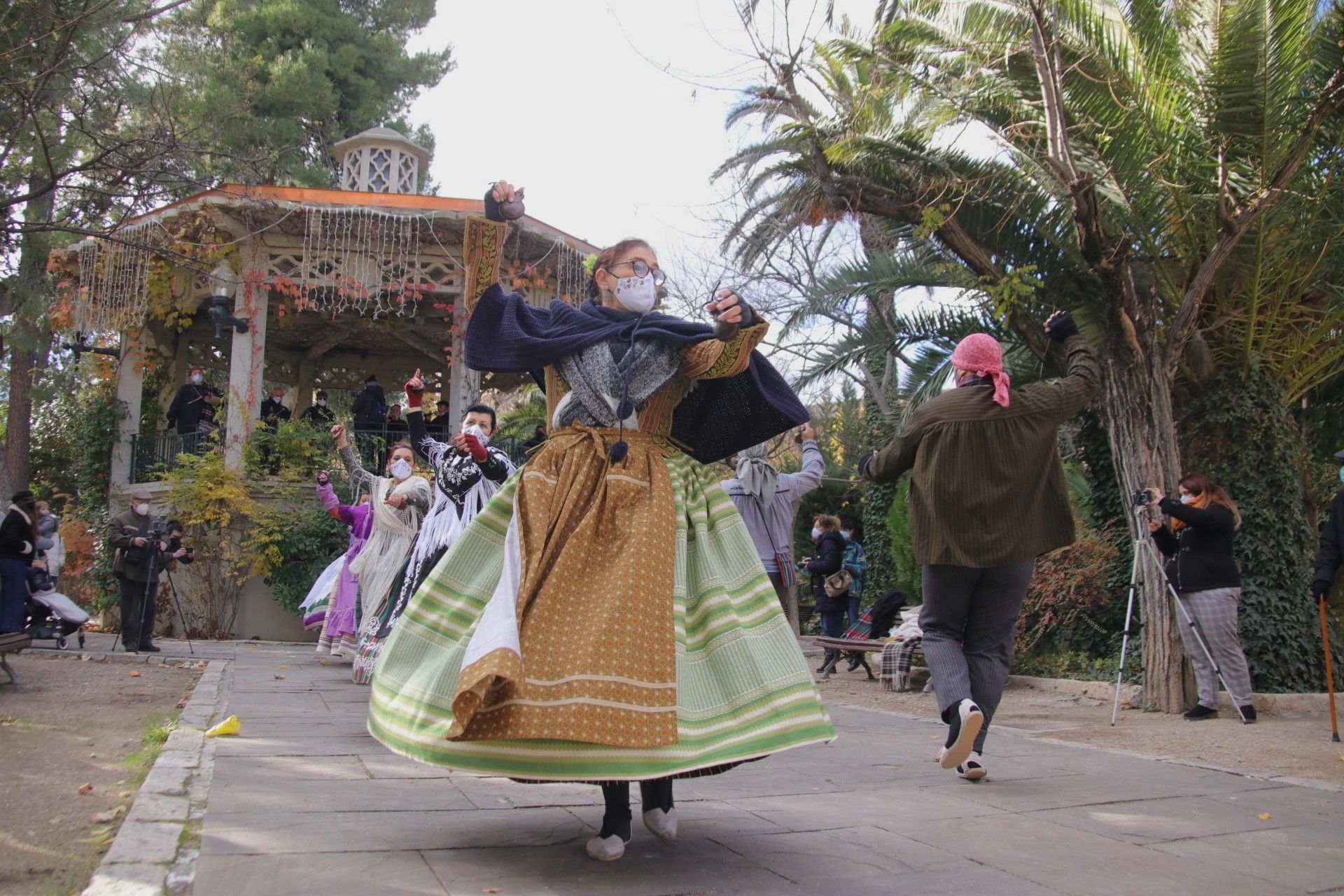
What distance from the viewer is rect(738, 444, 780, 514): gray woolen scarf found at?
8.29 m

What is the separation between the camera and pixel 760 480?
837cm

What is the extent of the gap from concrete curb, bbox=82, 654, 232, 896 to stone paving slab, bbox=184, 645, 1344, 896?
7cm

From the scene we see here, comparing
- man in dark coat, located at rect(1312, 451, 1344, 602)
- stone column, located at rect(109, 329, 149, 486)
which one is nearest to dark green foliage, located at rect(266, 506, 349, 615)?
stone column, located at rect(109, 329, 149, 486)

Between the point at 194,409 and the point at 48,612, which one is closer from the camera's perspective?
the point at 48,612

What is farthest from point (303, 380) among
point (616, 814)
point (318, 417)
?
point (616, 814)

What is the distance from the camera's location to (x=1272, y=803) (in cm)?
417

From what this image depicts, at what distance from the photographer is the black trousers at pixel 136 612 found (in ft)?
39.1

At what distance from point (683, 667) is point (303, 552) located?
43.3 feet

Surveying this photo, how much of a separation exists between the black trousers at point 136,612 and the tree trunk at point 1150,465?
9.54 m

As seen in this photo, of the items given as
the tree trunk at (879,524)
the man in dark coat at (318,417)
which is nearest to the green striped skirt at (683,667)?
the tree trunk at (879,524)

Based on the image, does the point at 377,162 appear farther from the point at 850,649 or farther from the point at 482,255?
the point at 482,255

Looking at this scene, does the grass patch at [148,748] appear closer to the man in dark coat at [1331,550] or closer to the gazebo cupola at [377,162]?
the man in dark coat at [1331,550]

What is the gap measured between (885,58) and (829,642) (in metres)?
5.34

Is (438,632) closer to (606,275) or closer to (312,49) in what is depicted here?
(606,275)
